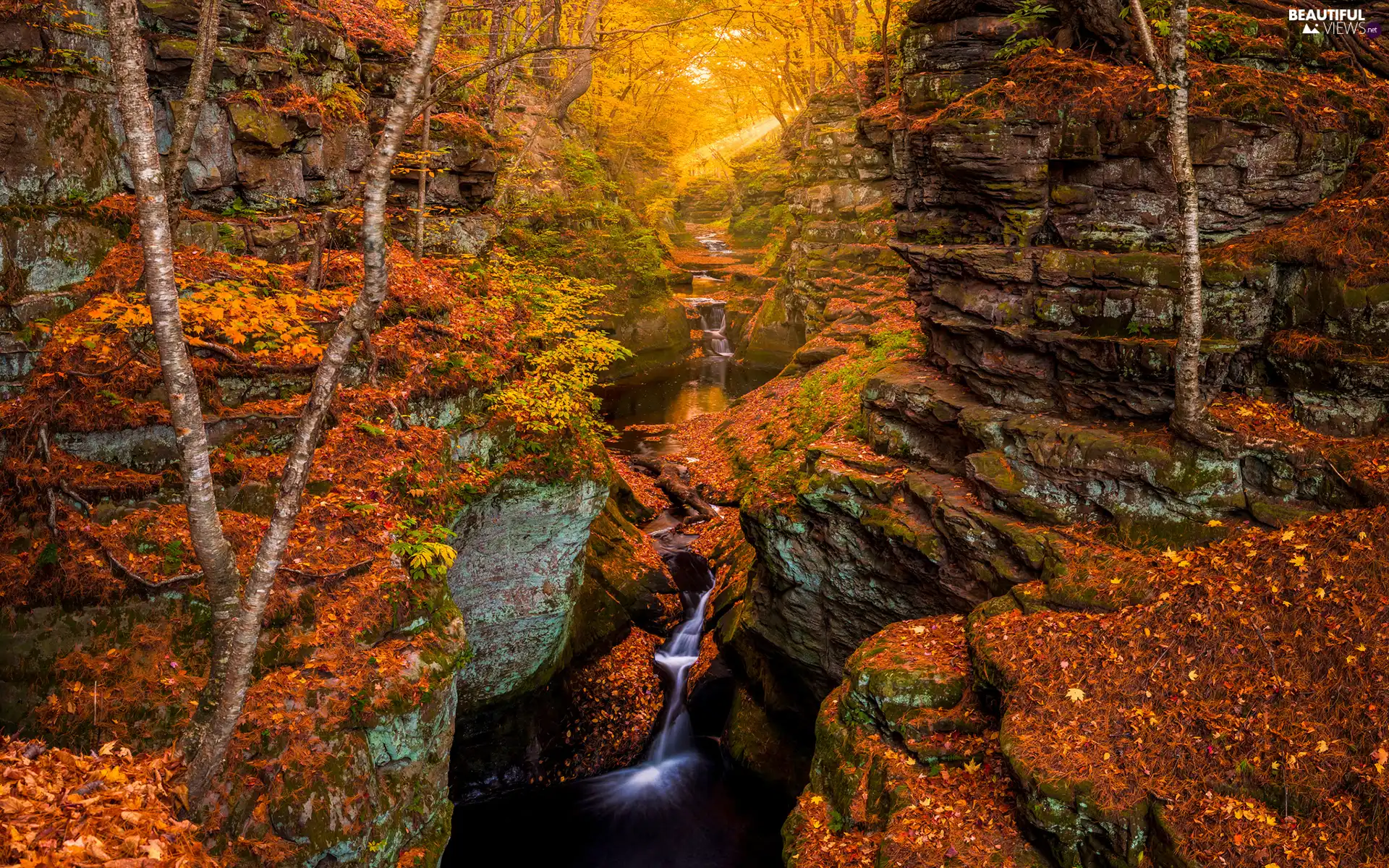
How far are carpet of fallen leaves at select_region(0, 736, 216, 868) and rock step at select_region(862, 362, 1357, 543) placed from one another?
10.5 m

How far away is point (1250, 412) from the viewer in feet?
33.0

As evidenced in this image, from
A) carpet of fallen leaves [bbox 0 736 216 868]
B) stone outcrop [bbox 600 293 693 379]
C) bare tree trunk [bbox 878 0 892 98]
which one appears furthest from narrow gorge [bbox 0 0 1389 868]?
stone outcrop [bbox 600 293 693 379]

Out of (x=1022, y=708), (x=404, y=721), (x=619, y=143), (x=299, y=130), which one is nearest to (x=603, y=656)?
(x=404, y=721)

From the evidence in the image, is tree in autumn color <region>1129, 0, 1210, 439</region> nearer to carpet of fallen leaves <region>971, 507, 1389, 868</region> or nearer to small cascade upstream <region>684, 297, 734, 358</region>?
carpet of fallen leaves <region>971, 507, 1389, 868</region>

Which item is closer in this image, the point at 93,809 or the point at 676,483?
the point at 93,809

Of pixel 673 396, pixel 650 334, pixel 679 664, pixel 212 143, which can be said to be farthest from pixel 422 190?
pixel 650 334

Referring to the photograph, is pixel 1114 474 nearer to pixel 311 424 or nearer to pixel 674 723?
pixel 674 723

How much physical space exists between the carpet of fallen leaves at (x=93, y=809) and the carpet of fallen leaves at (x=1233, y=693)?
7.98m

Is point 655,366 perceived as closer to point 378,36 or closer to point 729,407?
point 729,407

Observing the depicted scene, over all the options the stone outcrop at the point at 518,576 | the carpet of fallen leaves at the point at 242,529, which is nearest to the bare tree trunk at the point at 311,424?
the carpet of fallen leaves at the point at 242,529

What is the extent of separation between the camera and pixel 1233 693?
770 centimetres

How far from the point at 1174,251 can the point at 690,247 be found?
1698 inches

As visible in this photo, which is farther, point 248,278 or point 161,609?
point 248,278

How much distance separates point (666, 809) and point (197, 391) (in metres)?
10.9
